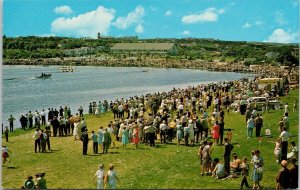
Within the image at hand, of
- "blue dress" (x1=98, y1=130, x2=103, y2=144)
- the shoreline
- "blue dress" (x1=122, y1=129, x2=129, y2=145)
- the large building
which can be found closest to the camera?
"blue dress" (x1=98, y1=130, x2=103, y2=144)

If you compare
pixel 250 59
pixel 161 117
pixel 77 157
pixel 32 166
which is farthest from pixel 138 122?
pixel 250 59

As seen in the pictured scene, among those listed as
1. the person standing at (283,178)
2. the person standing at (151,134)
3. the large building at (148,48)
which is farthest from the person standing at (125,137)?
the large building at (148,48)

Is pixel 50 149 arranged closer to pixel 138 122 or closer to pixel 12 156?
pixel 12 156

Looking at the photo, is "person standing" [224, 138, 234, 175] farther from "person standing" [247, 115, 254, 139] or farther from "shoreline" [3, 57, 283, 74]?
"shoreline" [3, 57, 283, 74]

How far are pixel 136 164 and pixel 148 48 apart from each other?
4479 inches

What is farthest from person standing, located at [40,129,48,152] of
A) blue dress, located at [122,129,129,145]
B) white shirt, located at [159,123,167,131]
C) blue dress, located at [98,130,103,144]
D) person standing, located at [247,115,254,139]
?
person standing, located at [247,115,254,139]

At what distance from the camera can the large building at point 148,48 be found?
4827 inches

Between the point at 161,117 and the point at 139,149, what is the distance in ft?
10.5

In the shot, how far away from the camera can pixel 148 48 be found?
128 meters

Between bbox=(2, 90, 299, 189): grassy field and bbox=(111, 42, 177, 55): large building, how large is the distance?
338 feet

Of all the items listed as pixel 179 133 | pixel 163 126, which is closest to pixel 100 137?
pixel 163 126

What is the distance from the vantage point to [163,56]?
12781 centimetres

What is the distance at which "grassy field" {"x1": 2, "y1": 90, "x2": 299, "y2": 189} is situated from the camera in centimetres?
1315

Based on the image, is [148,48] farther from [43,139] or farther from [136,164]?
[136,164]
